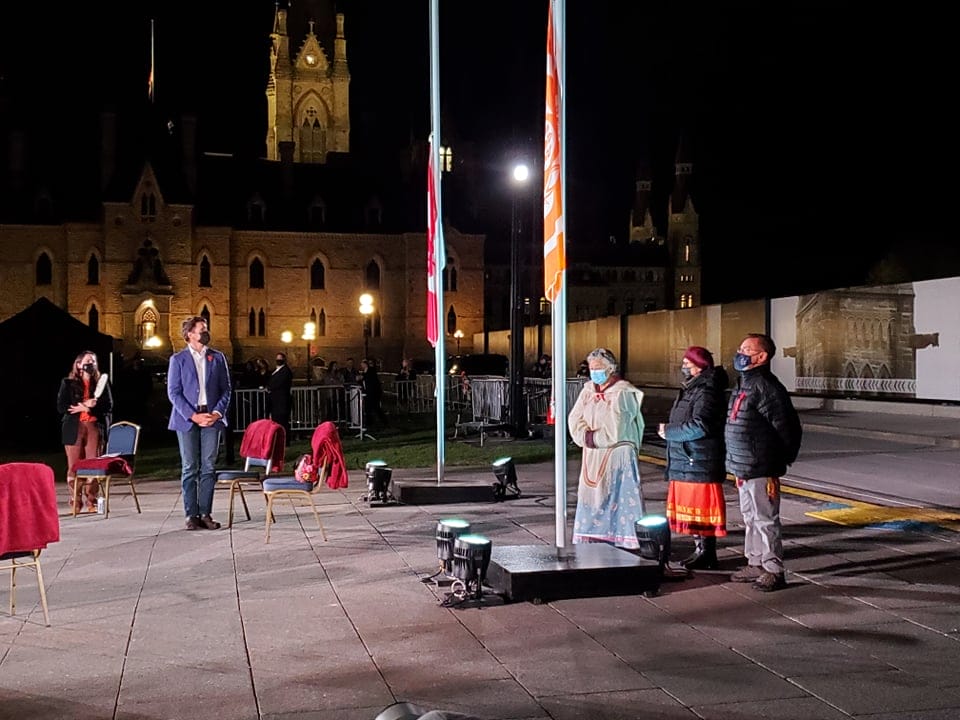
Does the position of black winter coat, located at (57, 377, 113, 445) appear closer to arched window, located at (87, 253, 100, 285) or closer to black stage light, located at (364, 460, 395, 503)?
black stage light, located at (364, 460, 395, 503)

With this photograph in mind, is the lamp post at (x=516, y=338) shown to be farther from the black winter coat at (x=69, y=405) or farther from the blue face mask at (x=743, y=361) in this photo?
the blue face mask at (x=743, y=361)

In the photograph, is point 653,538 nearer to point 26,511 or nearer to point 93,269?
point 26,511

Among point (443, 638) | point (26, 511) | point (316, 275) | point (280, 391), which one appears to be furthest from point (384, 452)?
point (316, 275)

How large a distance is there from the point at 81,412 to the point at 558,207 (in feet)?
23.0

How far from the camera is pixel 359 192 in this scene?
241ft

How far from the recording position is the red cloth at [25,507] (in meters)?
6.43

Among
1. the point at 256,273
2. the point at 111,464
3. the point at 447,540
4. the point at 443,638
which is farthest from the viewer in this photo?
the point at 256,273

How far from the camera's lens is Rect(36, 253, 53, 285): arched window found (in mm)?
63938

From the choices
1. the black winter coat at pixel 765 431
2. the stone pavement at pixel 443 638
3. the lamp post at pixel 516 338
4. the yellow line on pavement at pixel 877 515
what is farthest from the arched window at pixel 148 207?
the black winter coat at pixel 765 431

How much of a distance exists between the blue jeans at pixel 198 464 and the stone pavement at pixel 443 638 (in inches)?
30.0

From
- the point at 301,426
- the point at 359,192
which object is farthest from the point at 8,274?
the point at 301,426

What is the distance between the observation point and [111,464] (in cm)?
1109

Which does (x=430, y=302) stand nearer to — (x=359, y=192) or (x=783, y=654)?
(x=783, y=654)

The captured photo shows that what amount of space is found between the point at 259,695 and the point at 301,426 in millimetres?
17917
